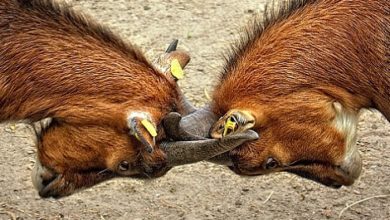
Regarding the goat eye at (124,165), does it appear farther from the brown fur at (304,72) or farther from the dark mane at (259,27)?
the dark mane at (259,27)

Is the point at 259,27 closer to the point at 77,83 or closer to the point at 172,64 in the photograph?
the point at 172,64

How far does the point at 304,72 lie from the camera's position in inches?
258

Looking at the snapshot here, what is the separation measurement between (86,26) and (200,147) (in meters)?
0.94

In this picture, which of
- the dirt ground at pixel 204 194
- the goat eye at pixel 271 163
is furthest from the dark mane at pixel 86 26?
the dirt ground at pixel 204 194

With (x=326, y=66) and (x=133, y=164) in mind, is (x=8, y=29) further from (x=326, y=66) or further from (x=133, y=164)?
(x=326, y=66)

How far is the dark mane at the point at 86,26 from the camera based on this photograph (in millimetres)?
6438

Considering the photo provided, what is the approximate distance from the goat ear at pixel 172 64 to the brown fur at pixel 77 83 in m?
0.08

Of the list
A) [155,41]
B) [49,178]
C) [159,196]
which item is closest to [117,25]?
[155,41]

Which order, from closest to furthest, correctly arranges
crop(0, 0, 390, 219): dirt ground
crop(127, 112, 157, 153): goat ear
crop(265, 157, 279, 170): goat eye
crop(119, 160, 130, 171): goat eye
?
1. crop(127, 112, 157, 153): goat ear
2. crop(119, 160, 130, 171): goat eye
3. crop(265, 157, 279, 170): goat eye
4. crop(0, 0, 390, 219): dirt ground

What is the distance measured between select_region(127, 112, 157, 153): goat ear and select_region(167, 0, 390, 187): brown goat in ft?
0.89

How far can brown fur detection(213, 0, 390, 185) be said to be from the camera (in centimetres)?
651

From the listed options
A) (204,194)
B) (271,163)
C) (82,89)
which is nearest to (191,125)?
(271,163)

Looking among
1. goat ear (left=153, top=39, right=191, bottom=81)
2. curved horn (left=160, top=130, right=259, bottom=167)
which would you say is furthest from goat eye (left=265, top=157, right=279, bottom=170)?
goat ear (left=153, top=39, right=191, bottom=81)

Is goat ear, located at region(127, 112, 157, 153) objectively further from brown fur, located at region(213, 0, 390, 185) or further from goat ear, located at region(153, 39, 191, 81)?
brown fur, located at region(213, 0, 390, 185)
